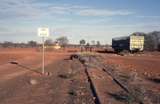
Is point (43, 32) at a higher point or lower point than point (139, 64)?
higher

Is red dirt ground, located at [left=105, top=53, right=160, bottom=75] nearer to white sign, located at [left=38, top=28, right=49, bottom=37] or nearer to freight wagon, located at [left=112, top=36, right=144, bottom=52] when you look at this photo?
white sign, located at [left=38, top=28, right=49, bottom=37]

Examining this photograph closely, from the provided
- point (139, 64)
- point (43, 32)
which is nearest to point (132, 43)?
point (139, 64)

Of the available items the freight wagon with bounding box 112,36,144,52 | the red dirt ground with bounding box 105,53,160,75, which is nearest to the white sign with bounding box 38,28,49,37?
the red dirt ground with bounding box 105,53,160,75

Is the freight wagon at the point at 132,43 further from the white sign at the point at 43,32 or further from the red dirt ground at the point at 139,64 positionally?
the white sign at the point at 43,32

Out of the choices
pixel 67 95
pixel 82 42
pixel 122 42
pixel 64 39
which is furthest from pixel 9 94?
pixel 64 39

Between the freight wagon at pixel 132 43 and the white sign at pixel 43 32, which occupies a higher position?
the white sign at pixel 43 32

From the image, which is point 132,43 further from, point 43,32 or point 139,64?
point 43,32

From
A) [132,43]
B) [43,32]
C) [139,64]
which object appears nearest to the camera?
[43,32]

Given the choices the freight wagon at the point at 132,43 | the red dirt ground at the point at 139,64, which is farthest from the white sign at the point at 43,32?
the freight wagon at the point at 132,43

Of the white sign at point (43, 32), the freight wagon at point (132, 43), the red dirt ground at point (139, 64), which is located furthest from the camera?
the freight wagon at point (132, 43)

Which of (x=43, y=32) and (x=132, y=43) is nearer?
(x=43, y=32)

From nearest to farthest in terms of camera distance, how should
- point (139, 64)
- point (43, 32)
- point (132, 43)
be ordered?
point (43, 32), point (139, 64), point (132, 43)

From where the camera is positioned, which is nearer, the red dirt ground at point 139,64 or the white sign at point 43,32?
the white sign at point 43,32

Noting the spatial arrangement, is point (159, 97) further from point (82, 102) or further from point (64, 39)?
point (64, 39)
